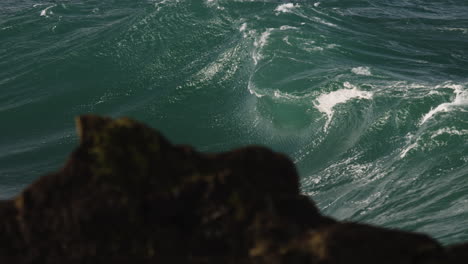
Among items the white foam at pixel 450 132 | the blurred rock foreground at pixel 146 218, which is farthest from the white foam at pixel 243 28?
the blurred rock foreground at pixel 146 218

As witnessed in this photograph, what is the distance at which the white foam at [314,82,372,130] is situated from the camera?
34.7m

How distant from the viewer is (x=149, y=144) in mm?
8609

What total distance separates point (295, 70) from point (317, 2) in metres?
16.9

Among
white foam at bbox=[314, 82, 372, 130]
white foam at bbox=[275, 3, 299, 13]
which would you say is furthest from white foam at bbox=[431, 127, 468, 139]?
white foam at bbox=[275, 3, 299, 13]

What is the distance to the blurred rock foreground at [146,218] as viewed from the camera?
8.27 metres

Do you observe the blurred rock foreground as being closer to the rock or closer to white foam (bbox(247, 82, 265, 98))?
the rock

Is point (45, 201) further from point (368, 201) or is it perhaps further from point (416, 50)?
point (416, 50)

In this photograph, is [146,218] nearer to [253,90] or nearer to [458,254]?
[458,254]

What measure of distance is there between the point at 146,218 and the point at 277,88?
1162 inches

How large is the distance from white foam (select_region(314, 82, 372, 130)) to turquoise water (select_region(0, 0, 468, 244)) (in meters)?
0.09

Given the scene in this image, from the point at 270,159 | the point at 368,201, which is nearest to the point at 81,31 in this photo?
the point at 368,201

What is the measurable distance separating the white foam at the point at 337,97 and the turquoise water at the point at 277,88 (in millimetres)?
89

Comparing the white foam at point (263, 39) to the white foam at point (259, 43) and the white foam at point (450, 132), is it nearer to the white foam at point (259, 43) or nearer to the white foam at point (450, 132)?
the white foam at point (259, 43)

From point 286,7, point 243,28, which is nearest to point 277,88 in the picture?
point 243,28
